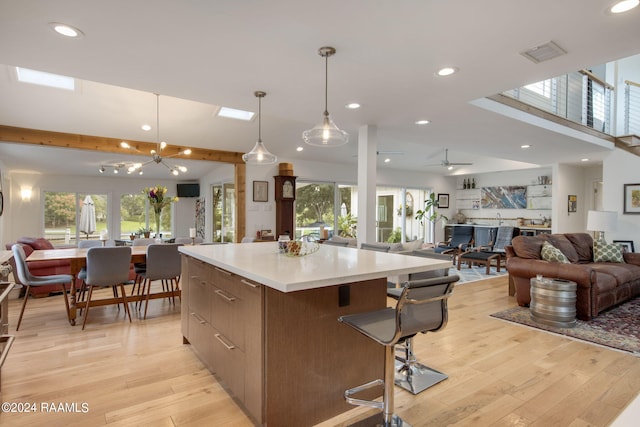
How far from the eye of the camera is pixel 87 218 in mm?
9188

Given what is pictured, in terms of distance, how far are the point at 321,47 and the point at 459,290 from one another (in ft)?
14.4

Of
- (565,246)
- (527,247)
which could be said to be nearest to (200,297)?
(527,247)

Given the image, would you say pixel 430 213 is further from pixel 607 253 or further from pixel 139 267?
pixel 139 267


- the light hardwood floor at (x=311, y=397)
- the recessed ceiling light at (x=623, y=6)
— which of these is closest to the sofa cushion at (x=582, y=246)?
the light hardwood floor at (x=311, y=397)

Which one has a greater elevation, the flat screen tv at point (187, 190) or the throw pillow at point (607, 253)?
the flat screen tv at point (187, 190)

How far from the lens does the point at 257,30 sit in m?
2.21

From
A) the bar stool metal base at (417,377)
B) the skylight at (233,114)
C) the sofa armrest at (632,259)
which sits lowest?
the bar stool metal base at (417,377)

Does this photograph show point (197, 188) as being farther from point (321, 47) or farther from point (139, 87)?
point (321, 47)

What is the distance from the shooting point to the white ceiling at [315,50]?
6.52 ft

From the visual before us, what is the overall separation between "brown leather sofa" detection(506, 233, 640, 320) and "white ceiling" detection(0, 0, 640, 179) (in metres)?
1.74

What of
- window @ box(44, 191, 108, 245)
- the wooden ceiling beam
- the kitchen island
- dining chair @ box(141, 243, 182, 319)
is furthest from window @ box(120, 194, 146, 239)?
the kitchen island

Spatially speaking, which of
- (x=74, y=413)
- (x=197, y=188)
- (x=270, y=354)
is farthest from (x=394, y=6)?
(x=197, y=188)

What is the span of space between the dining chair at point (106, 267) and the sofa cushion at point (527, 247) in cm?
484

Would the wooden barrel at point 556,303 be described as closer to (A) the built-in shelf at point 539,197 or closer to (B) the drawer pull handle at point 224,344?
(B) the drawer pull handle at point 224,344
